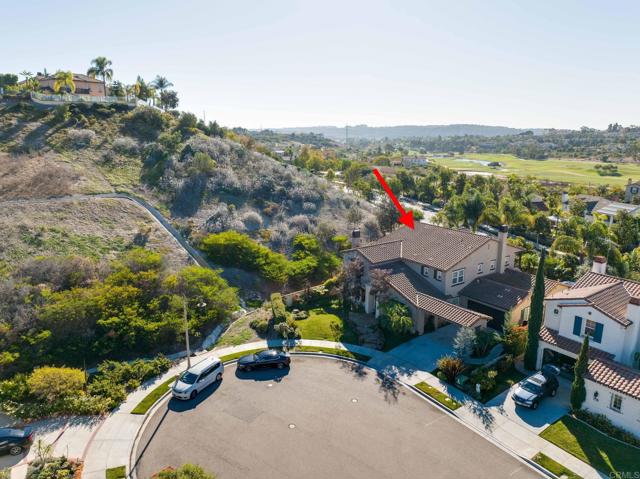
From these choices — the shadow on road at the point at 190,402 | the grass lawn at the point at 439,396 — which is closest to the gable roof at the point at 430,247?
the grass lawn at the point at 439,396

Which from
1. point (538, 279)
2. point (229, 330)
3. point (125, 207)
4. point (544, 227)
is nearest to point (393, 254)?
point (538, 279)

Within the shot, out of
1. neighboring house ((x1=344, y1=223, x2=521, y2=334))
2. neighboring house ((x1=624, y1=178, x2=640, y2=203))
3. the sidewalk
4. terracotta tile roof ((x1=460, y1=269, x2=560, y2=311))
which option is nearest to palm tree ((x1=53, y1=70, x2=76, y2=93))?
neighboring house ((x1=344, y1=223, x2=521, y2=334))

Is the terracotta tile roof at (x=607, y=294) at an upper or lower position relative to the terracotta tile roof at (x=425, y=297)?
upper

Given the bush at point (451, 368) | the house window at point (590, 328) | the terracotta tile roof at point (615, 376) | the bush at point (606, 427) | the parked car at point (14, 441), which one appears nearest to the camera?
the parked car at point (14, 441)

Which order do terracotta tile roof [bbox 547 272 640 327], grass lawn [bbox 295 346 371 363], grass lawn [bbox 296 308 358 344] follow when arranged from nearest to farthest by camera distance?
1. terracotta tile roof [bbox 547 272 640 327]
2. grass lawn [bbox 295 346 371 363]
3. grass lawn [bbox 296 308 358 344]

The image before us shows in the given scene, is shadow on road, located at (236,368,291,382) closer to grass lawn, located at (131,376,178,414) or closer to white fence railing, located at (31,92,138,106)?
grass lawn, located at (131,376,178,414)

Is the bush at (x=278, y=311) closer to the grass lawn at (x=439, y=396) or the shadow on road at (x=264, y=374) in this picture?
the shadow on road at (x=264, y=374)

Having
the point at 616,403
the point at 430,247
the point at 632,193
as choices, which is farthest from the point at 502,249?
the point at 632,193

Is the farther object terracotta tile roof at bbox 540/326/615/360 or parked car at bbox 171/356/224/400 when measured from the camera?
terracotta tile roof at bbox 540/326/615/360
